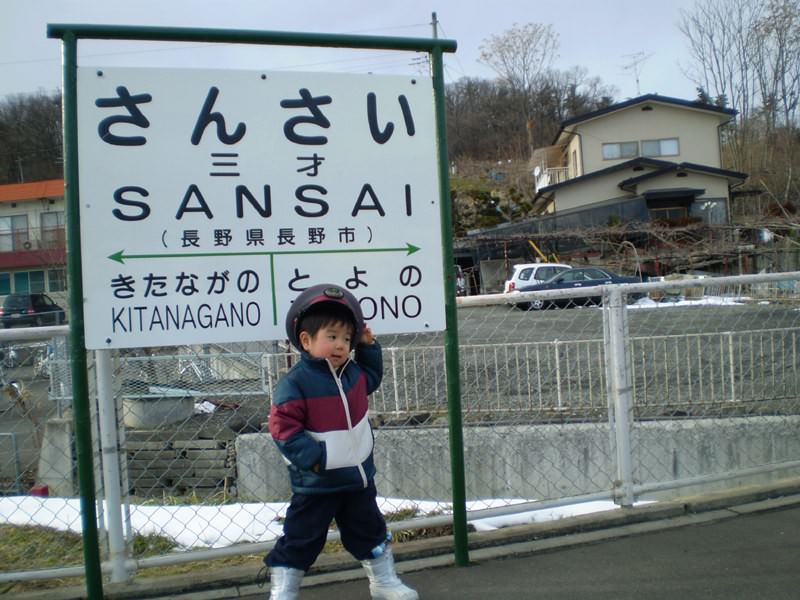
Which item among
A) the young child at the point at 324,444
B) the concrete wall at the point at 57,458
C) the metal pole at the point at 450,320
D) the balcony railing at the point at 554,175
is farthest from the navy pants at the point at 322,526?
the balcony railing at the point at 554,175

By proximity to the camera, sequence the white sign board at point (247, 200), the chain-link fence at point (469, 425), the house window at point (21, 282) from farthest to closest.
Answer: the house window at point (21, 282) < the chain-link fence at point (469, 425) < the white sign board at point (247, 200)

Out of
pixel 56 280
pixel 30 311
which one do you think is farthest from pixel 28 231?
pixel 30 311

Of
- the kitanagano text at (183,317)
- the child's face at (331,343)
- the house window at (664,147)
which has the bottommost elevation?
the child's face at (331,343)

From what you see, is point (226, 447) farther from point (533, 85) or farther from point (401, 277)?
point (533, 85)

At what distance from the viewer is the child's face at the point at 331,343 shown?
7.73 ft

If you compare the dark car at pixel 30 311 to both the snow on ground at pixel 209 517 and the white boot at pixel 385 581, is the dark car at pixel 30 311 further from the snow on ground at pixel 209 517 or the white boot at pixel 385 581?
the white boot at pixel 385 581

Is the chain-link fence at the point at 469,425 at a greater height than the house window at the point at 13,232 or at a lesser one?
lesser

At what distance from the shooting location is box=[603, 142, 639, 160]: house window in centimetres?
2970

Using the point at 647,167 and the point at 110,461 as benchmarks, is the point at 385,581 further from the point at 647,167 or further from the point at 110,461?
the point at 647,167

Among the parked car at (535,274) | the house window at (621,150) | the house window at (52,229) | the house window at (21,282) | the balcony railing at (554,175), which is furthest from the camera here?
the balcony railing at (554,175)

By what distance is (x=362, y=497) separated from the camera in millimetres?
2439

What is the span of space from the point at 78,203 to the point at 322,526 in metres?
1.57

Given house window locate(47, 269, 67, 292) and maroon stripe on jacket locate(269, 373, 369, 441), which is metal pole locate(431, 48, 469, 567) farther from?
house window locate(47, 269, 67, 292)

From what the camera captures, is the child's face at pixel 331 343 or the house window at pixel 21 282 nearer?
the child's face at pixel 331 343
